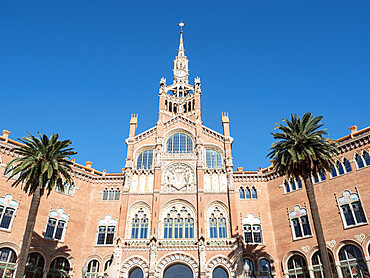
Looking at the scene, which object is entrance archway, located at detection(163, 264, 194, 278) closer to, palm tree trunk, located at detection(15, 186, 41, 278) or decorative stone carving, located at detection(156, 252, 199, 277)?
decorative stone carving, located at detection(156, 252, 199, 277)

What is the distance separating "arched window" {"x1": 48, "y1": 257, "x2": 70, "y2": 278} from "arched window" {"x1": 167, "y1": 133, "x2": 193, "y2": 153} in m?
19.8

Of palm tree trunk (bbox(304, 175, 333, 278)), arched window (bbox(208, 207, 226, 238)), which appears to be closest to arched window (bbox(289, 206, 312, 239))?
arched window (bbox(208, 207, 226, 238))

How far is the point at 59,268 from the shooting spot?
3741 cm

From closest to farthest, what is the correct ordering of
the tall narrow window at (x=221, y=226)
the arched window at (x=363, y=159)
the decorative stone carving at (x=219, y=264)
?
the arched window at (x=363, y=159) < the decorative stone carving at (x=219, y=264) < the tall narrow window at (x=221, y=226)

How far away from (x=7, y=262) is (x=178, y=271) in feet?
62.9

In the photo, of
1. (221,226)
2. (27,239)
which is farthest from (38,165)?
(221,226)

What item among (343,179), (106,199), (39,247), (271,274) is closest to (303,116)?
(343,179)

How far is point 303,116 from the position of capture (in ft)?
104

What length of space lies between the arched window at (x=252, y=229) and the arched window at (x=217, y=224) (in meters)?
2.93

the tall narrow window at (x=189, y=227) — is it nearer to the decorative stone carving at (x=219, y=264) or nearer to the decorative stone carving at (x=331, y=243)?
the decorative stone carving at (x=219, y=264)

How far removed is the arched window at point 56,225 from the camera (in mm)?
38250

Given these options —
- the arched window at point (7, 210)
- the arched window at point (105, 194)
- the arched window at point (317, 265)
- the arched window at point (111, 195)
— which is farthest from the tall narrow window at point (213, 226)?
the arched window at point (7, 210)

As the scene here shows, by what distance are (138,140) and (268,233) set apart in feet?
73.6

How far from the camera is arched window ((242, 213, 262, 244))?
40094 millimetres
